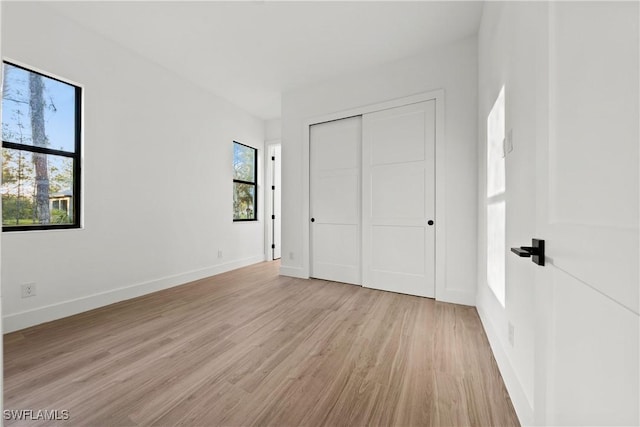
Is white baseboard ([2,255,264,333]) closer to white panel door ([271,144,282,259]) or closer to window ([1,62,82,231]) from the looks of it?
window ([1,62,82,231])

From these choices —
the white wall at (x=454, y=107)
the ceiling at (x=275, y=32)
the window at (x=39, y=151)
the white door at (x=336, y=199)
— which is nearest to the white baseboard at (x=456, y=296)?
the white wall at (x=454, y=107)

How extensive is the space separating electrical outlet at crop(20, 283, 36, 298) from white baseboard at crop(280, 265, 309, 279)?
101 inches

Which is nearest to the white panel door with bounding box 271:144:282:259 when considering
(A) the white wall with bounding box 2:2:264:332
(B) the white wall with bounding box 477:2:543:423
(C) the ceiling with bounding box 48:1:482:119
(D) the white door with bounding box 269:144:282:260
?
(D) the white door with bounding box 269:144:282:260

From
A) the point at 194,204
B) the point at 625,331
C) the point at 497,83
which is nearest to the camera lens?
the point at 625,331

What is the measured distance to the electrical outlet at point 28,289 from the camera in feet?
7.36

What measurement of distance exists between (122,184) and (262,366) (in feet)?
8.36

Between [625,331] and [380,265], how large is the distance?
2.88m

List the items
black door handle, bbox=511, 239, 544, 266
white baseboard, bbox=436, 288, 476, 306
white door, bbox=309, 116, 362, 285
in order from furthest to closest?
white door, bbox=309, 116, 362, 285, white baseboard, bbox=436, 288, 476, 306, black door handle, bbox=511, 239, 544, 266

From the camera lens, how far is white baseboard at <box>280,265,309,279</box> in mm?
3826

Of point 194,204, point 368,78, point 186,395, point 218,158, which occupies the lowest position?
point 186,395

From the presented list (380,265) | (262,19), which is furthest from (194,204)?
(380,265)

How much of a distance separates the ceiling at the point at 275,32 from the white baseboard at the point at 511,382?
271 centimetres

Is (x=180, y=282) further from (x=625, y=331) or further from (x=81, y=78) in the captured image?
(x=625, y=331)

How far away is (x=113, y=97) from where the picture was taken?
2.86 meters
